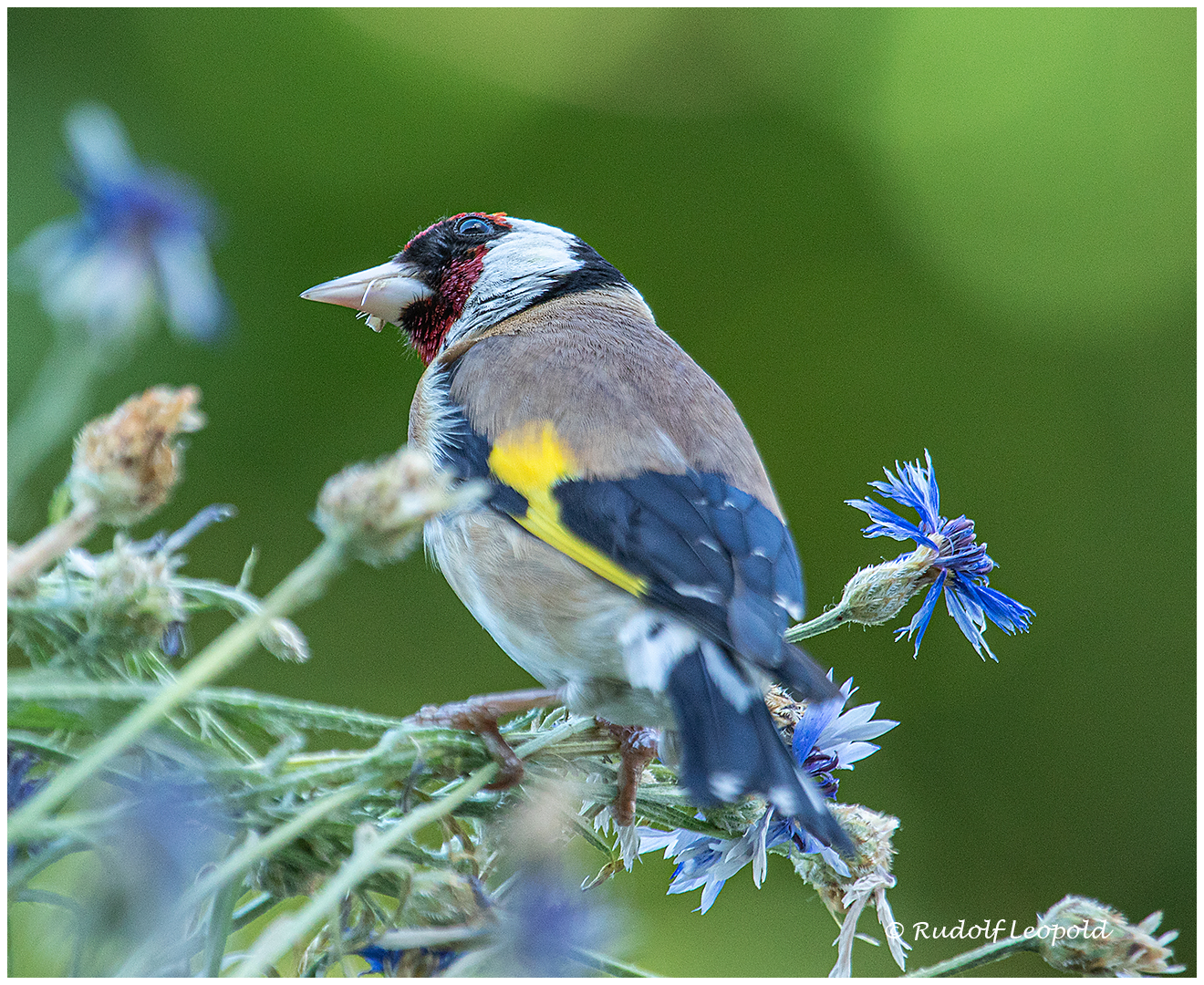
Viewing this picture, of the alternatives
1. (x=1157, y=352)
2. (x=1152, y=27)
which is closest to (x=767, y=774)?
(x=1152, y=27)

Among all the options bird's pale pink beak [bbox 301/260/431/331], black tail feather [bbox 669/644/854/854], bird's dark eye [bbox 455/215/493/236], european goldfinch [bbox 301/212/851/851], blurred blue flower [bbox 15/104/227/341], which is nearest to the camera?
blurred blue flower [bbox 15/104/227/341]

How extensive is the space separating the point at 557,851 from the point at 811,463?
2673 mm

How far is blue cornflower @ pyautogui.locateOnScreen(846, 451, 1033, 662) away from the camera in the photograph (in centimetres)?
130

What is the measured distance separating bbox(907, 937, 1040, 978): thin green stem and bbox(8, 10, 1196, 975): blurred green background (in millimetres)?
1758

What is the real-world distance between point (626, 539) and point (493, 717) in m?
0.29

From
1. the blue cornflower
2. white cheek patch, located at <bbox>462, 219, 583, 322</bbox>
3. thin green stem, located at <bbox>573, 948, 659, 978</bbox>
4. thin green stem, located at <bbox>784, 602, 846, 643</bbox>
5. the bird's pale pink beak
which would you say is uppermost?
white cheek patch, located at <bbox>462, 219, 583, 322</bbox>

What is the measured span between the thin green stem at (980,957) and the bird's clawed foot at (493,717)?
0.34 m

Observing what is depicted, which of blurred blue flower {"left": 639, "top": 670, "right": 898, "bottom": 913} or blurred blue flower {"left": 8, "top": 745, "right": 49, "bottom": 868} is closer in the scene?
blurred blue flower {"left": 8, "top": 745, "right": 49, "bottom": 868}

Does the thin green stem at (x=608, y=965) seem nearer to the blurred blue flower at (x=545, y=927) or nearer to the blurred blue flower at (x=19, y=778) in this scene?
the blurred blue flower at (x=545, y=927)

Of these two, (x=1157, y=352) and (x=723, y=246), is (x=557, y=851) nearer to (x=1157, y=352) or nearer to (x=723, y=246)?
(x=723, y=246)

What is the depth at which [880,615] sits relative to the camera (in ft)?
4.17

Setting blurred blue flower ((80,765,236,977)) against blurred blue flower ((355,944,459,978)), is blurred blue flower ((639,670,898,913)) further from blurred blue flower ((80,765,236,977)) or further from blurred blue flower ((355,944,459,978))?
blurred blue flower ((80,765,236,977))

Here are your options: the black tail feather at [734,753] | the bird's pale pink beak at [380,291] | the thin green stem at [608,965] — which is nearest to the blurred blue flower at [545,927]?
the thin green stem at [608,965]

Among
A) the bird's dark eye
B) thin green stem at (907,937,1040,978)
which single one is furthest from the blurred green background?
thin green stem at (907,937,1040,978)
